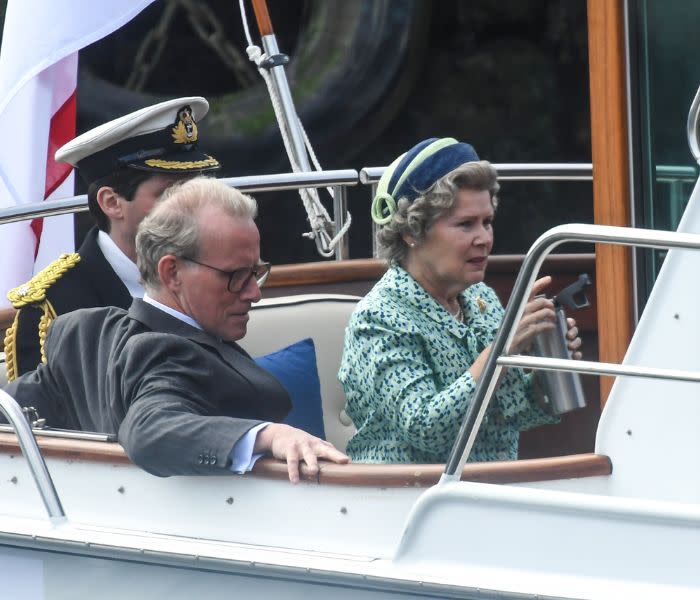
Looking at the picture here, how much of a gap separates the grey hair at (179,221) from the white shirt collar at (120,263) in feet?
1.91

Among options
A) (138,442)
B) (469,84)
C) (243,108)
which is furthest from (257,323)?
(469,84)

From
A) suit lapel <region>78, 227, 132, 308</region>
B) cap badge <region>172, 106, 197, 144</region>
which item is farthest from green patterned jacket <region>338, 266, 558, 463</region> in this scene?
cap badge <region>172, 106, 197, 144</region>

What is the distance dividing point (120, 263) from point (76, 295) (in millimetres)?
105

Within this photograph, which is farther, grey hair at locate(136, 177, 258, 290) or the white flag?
the white flag

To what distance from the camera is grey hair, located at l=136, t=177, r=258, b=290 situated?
2.24 meters

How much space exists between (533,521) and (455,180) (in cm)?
66

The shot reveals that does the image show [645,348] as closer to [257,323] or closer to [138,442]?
[138,442]

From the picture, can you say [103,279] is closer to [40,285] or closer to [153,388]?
[40,285]

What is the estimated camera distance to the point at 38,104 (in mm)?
3912

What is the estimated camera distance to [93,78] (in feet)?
22.3

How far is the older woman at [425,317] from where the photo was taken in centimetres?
227

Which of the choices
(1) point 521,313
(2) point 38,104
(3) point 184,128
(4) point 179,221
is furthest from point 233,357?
(2) point 38,104

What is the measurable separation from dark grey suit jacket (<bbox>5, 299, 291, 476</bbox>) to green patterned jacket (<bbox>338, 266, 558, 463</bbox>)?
0.46 feet

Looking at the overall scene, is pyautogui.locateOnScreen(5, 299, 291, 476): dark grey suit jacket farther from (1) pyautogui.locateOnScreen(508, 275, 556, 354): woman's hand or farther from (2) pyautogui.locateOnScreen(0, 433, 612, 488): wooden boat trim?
(1) pyautogui.locateOnScreen(508, 275, 556, 354): woman's hand
